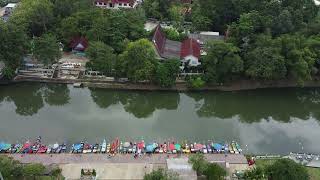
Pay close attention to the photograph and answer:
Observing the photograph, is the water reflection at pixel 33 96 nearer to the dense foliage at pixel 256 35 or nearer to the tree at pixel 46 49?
the tree at pixel 46 49

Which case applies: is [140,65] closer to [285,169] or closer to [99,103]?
[99,103]

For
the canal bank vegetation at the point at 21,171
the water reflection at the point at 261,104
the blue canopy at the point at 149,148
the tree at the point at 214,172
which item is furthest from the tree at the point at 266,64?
the canal bank vegetation at the point at 21,171

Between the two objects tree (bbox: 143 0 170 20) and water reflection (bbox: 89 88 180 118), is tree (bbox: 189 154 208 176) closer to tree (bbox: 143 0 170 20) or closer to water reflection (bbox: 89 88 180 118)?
water reflection (bbox: 89 88 180 118)

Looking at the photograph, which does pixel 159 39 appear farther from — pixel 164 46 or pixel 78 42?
pixel 78 42

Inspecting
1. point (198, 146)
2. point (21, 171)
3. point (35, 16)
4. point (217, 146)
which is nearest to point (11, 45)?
point (35, 16)

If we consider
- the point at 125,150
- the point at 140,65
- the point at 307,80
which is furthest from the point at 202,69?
the point at 125,150

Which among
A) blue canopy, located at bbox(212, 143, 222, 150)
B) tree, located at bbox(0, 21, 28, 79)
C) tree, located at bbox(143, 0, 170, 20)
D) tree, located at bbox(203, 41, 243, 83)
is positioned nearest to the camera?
blue canopy, located at bbox(212, 143, 222, 150)

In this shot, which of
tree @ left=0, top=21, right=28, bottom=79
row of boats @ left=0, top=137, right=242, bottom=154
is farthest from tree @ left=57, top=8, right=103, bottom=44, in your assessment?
row of boats @ left=0, top=137, right=242, bottom=154
